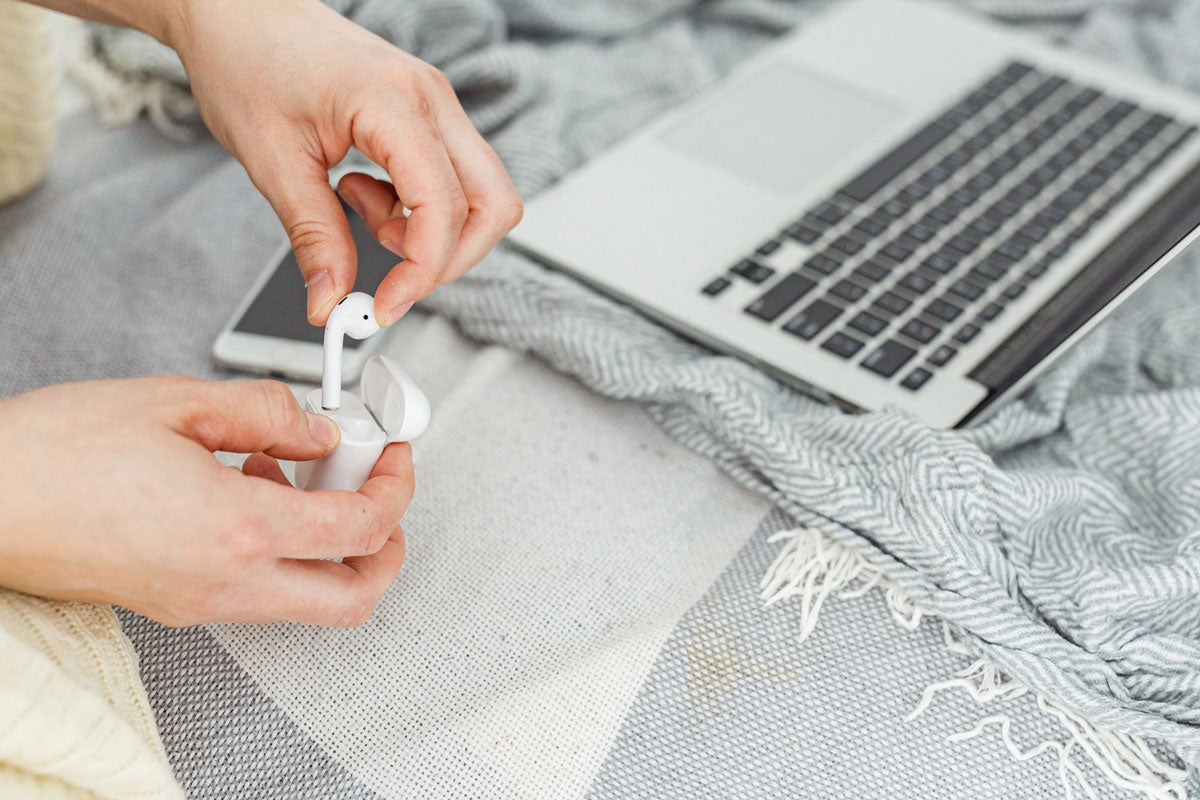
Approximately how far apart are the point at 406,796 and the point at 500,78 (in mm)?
592

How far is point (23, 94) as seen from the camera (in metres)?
0.79

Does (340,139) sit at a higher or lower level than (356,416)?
higher

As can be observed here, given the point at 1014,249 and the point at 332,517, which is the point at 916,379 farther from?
the point at 332,517

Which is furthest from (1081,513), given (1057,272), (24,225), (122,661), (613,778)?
(24,225)

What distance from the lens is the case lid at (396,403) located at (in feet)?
1.84

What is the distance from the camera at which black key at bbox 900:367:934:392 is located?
2.26 ft

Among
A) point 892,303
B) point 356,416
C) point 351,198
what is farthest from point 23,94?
point 892,303

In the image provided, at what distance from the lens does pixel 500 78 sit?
895mm

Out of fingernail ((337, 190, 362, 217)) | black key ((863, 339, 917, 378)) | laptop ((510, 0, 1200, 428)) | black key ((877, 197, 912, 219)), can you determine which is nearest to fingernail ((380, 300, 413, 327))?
fingernail ((337, 190, 362, 217))

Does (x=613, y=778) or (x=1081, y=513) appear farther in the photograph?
(x=1081, y=513)

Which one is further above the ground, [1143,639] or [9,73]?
[9,73]

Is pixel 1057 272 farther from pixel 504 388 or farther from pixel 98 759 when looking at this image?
pixel 98 759

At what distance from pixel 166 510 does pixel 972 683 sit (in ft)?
1.39

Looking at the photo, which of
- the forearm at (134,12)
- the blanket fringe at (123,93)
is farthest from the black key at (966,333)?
the blanket fringe at (123,93)
